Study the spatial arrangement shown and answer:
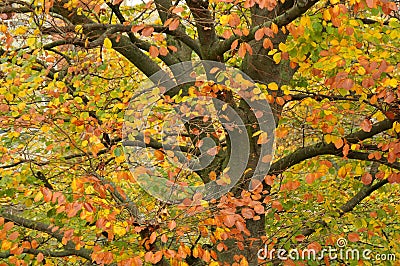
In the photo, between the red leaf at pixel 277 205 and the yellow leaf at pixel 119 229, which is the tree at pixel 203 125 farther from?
the red leaf at pixel 277 205

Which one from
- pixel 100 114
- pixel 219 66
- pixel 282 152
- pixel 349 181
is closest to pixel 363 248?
pixel 349 181

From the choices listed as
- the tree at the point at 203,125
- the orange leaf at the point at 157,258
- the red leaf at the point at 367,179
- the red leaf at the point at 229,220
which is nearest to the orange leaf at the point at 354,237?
the tree at the point at 203,125

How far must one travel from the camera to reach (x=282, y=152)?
8734 mm

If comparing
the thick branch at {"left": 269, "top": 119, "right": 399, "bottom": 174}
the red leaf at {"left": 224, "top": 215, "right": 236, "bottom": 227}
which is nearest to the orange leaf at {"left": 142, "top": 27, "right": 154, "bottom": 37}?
the red leaf at {"left": 224, "top": 215, "right": 236, "bottom": 227}

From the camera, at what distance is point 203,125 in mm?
6695

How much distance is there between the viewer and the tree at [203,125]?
505 centimetres

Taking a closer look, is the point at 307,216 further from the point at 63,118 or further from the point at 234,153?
the point at 63,118

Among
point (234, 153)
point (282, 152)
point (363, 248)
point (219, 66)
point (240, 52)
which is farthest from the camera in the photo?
point (282, 152)

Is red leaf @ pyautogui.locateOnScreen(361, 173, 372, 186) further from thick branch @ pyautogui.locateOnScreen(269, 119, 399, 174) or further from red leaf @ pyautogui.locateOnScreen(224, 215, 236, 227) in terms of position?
red leaf @ pyautogui.locateOnScreen(224, 215, 236, 227)

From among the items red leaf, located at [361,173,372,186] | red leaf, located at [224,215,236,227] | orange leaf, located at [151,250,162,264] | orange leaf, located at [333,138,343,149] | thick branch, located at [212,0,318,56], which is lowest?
orange leaf, located at [151,250,162,264]

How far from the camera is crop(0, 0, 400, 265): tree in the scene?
505 centimetres

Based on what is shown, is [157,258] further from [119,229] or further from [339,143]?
[339,143]

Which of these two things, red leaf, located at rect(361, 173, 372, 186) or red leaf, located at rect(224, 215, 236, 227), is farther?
red leaf, located at rect(361, 173, 372, 186)

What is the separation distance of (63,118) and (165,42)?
87.2 inches
